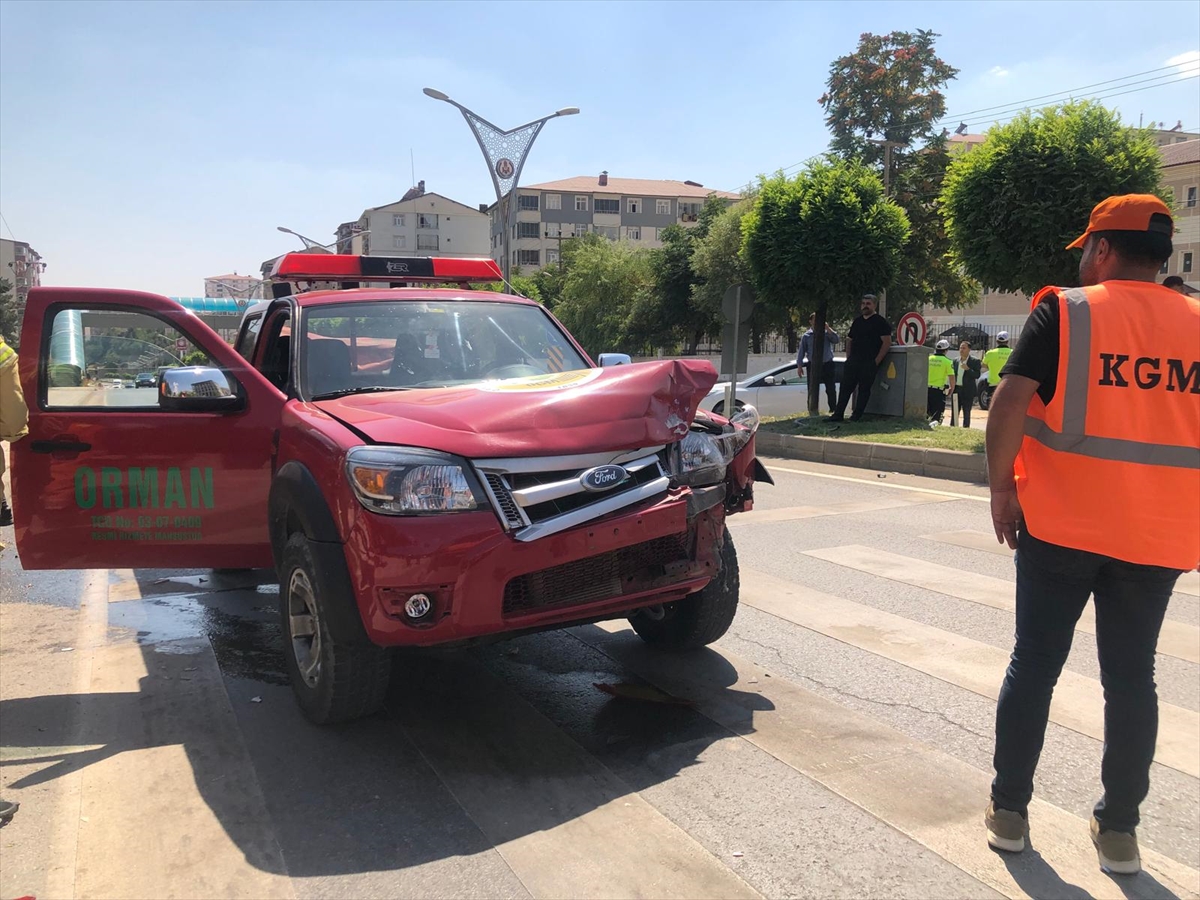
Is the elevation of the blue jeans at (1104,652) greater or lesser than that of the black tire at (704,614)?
greater

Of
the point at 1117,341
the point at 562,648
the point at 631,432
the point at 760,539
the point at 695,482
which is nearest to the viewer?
the point at 1117,341

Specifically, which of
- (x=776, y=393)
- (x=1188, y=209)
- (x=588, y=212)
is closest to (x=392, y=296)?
(x=776, y=393)

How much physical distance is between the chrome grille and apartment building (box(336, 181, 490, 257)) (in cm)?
10508

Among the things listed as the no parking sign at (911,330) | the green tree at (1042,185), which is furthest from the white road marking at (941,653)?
the no parking sign at (911,330)

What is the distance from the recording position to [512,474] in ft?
10.9

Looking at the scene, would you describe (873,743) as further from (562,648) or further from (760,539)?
(760,539)

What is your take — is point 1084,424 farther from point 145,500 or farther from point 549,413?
point 145,500

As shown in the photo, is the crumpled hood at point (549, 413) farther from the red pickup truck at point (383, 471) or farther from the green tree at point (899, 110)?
the green tree at point (899, 110)

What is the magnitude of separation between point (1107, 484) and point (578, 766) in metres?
2.07

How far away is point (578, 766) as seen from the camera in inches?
139

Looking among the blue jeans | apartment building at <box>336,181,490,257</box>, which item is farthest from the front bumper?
apartment building at <box>336,181,490,257</box>

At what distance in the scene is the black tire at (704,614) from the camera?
4496 millimetres

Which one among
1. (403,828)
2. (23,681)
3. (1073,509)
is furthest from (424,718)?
(1073,509)

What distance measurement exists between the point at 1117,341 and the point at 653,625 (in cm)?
283
